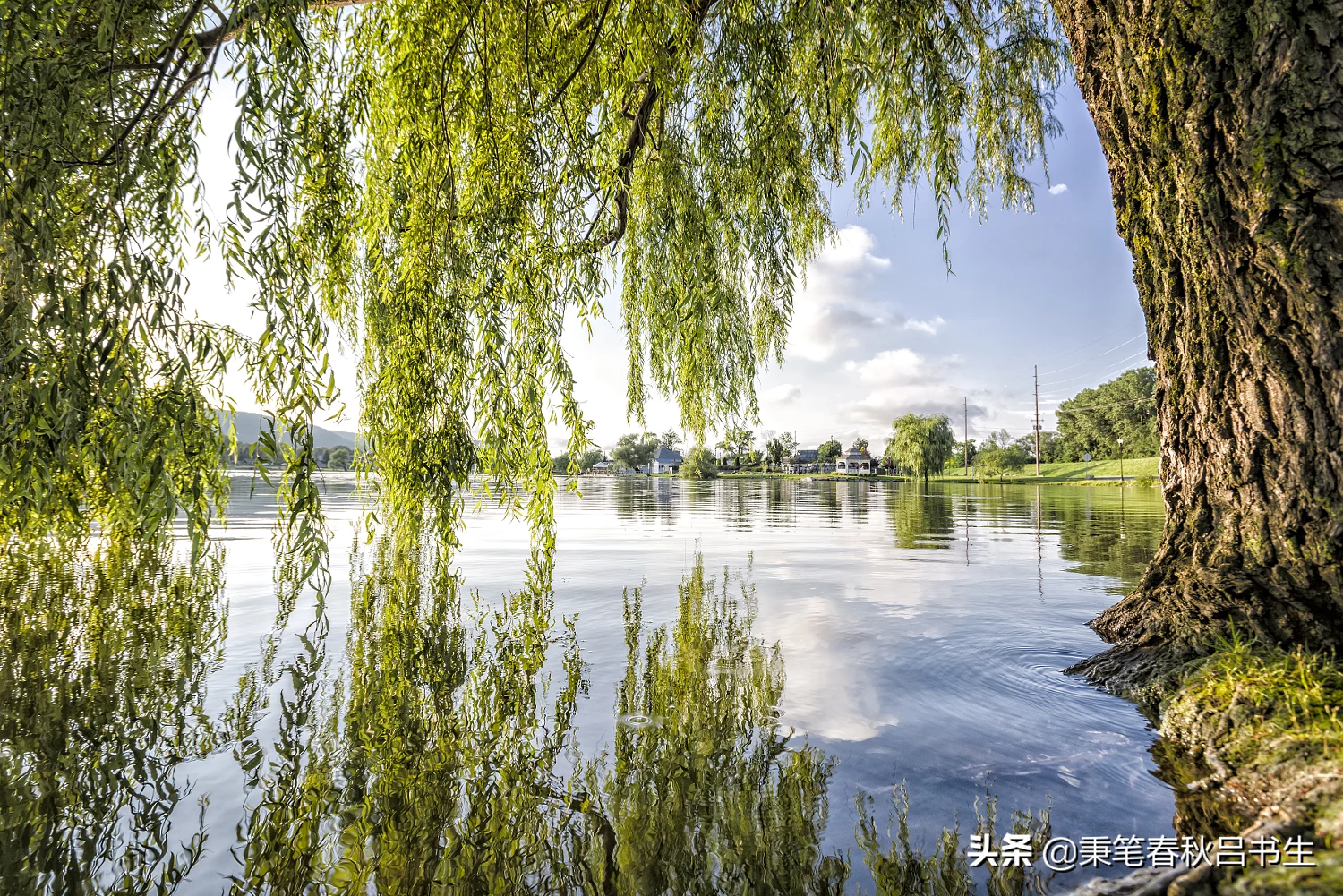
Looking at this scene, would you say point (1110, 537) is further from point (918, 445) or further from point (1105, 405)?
point (1105, 405)

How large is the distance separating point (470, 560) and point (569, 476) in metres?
5.81

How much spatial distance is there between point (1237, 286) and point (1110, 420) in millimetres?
87154

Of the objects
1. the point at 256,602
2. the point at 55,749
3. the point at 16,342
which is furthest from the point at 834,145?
the point at 256,602

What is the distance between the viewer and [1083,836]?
2.44 m

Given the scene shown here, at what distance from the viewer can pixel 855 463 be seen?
320ft

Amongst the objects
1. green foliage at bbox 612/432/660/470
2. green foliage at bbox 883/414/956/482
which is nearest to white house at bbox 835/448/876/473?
green foliage at bbox 612/432/660/470

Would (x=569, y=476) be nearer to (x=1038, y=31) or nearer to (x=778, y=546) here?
(x=1038, y=31)

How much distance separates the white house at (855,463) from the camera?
96.9m

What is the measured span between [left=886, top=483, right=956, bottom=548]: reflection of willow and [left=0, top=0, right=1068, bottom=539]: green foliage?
6.40m

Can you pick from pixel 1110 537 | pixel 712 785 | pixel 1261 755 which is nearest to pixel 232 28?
pixel 712 785

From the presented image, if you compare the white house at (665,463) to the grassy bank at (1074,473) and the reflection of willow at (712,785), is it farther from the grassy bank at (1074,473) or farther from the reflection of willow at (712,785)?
the reflection of willow at (712,785)

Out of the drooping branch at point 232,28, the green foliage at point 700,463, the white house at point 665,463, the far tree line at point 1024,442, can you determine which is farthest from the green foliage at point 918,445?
the drooping branch at point 232,28

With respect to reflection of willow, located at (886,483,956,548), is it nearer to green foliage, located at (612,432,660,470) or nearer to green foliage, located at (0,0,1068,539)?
green foliage, located at (0,0,1068,539)

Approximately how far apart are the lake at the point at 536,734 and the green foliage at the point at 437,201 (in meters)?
0.98
